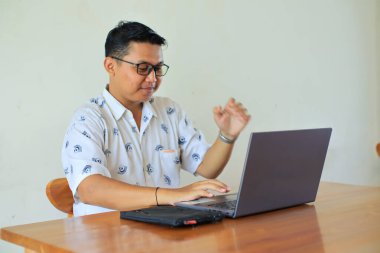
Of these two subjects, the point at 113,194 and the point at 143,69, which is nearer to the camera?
the point at 113,194

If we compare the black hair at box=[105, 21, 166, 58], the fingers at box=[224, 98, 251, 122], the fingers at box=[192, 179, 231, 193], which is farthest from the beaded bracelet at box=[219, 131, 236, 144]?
the fingers at box=[192, 179, 231, 193]

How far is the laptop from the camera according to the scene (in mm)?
1218

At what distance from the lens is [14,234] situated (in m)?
1.14

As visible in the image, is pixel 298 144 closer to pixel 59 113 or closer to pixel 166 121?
pixel 166 121

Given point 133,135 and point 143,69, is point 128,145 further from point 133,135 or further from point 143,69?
point 143,69

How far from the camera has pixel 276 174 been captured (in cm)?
129

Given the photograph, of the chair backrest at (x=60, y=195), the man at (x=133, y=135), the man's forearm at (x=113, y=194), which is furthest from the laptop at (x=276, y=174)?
the chair backrest at (x=60, y=195)

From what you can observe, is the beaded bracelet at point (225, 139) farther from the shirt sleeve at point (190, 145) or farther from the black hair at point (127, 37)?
the black hair at point (127, 37)

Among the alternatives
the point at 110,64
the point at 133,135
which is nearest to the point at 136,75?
the point at 110,64

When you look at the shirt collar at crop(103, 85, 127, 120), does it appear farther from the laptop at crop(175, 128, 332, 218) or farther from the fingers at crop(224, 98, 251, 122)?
the laptop at crop(175, 128, 332, 218)

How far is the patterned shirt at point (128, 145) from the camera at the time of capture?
175cm

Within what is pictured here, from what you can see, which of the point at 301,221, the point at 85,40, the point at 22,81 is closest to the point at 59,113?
the point at 22,81

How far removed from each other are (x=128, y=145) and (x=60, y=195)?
38 centimetres

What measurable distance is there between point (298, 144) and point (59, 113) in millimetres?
1195
